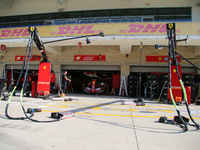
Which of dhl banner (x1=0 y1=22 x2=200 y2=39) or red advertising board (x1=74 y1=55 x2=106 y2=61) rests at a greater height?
dhl banner (x1=0 y1=22 x2=200 y2=39)

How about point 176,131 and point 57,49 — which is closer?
point 176,131

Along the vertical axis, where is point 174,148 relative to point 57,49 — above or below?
below

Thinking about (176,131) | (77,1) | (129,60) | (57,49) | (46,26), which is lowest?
(176,131)

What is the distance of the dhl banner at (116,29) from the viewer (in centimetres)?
1116

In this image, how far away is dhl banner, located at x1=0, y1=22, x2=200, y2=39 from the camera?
11164 mm

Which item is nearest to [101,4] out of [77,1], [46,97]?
[77,1]

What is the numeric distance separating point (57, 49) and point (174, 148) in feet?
51.4

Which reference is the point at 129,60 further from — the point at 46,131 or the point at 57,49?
the point at 46,131

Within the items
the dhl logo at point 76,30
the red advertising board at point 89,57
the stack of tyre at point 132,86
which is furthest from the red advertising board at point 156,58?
the dhl logo at point 76,30

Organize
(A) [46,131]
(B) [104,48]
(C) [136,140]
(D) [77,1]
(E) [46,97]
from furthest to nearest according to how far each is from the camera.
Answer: (D) [77,1]
(B) [104,48]
(E) [46,97]
(A) [46,131]
(C) [136,140]

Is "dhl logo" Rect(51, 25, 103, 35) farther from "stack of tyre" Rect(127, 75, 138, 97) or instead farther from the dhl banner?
"stack of tyre" Rect(127, 75, 138, 97)

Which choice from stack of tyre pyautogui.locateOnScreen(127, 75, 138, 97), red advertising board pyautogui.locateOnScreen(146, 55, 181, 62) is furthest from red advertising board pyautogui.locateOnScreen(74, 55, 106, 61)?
red advertising board pyautogui.locateOnScreen(146, 55, 181, 62)

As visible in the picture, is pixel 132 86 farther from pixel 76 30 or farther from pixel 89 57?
pixel 76 30

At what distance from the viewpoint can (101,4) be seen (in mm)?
17109
